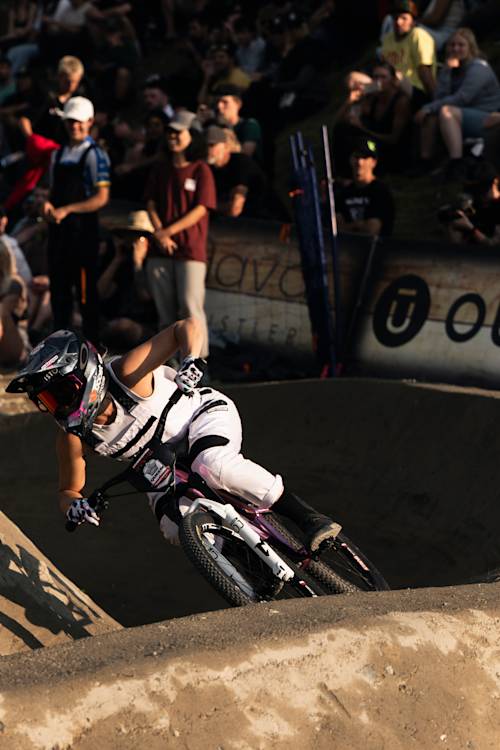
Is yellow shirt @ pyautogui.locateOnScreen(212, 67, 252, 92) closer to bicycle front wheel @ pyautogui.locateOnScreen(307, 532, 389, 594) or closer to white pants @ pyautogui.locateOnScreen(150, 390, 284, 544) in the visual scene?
bicycle front wheel @ pyautogui.locateOnScreen(307, 532, 389, 594)

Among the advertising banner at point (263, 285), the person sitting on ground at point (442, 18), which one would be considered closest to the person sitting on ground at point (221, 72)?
the person sitting on ground at point (442, 18)

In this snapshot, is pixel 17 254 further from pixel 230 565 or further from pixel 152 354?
pixel 230 565

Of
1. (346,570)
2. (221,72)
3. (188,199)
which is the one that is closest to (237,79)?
(221,72)

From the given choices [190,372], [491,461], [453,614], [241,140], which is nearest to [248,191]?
[241,140]

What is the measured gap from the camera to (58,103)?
12906 millimetres

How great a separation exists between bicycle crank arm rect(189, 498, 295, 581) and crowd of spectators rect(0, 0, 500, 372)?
16.5 ft

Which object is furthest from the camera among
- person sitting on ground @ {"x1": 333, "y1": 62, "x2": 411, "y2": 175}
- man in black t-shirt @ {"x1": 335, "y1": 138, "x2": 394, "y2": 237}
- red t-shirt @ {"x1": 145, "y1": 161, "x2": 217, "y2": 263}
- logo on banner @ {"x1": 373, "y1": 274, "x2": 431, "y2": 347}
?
person sitting on ground @ {"x1": 333, "y1": 62, "x2": 411, "y2": 175}

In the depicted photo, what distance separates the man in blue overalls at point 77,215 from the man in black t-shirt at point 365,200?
218 cm

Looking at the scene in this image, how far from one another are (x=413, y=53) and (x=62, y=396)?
28.2 feet

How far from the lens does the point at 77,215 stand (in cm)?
1114

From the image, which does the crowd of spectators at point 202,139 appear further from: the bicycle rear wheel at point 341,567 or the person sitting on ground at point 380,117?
the bicycle rear wheel at point 341,567

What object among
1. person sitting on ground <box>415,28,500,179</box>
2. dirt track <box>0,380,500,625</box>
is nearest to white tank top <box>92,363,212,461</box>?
dirt track <box>0,380,500,625</box>

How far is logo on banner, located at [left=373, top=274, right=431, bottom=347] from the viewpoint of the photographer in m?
10.6

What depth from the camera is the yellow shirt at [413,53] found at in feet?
43.6
